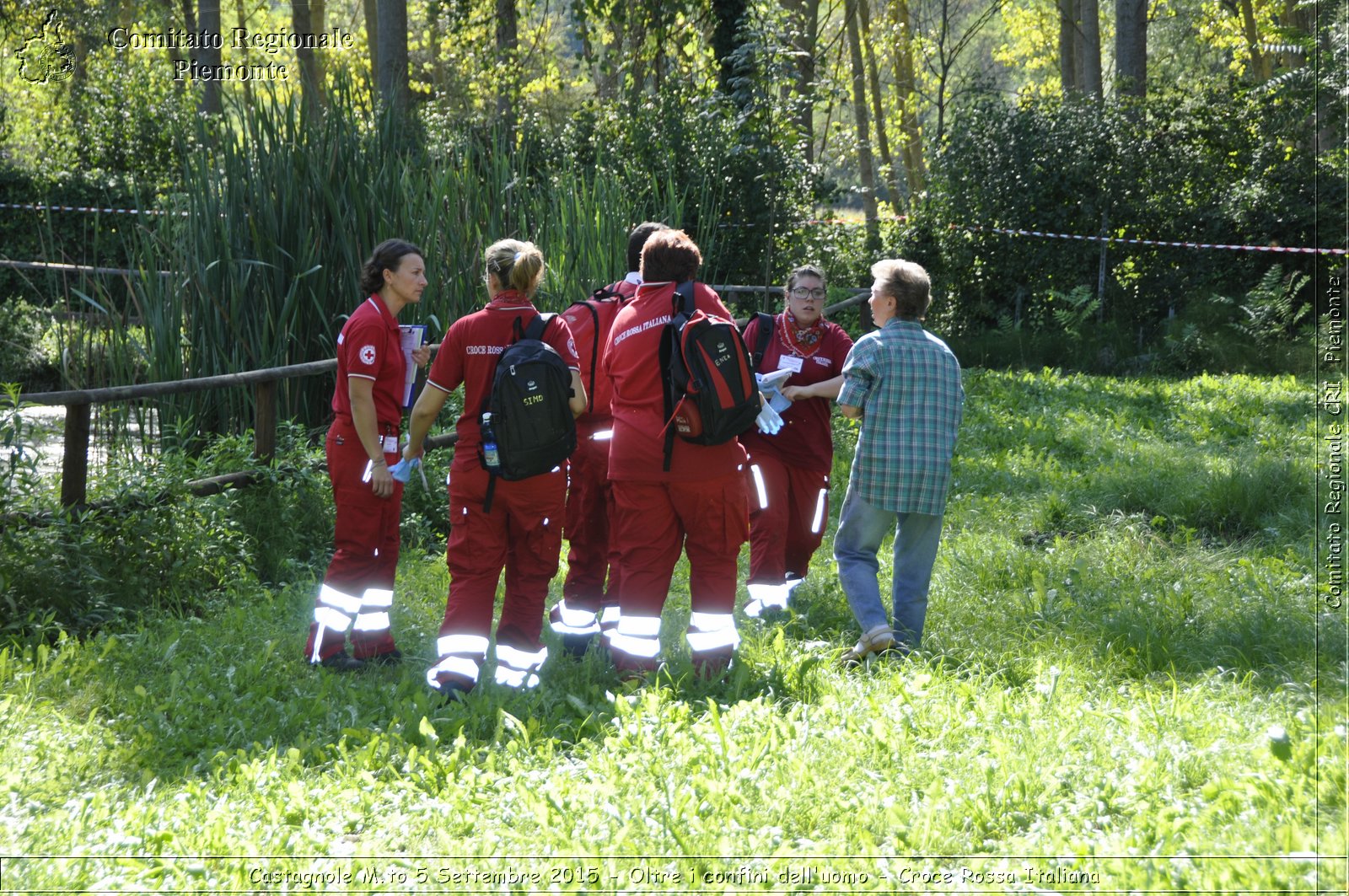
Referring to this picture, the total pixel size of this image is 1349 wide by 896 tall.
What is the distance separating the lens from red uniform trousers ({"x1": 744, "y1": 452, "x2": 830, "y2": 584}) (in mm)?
6195

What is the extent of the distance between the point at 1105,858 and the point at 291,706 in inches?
114

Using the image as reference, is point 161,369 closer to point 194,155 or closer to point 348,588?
point 194,155

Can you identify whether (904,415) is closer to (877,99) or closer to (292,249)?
(292,249)

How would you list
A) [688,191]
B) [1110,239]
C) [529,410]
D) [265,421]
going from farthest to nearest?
[1110,239]
[688,191]
[265,421]
[529,410]

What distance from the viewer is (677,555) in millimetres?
5129

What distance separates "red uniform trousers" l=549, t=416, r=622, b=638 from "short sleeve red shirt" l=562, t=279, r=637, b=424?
73mm

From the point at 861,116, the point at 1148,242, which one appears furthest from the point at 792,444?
the point at 861,116

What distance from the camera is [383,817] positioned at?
378 centimetres

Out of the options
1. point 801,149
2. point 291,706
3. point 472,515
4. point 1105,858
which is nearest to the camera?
point 1105,858

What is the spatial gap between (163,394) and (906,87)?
29.1 meters

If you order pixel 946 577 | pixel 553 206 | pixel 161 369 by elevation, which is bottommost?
pixel 946 577

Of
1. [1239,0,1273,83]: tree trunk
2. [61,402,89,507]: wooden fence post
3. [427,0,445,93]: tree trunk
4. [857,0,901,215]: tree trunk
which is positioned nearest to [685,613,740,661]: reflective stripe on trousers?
[61,402,89,507]: wooden fence post

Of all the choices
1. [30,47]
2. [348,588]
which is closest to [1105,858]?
[348,588]

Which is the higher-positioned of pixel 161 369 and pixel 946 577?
pixel 161 369
